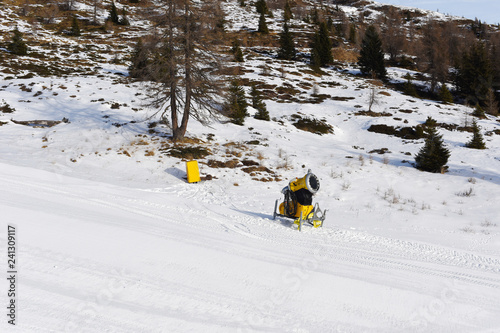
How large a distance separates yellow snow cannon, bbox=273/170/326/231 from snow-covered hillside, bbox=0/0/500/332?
43 cm

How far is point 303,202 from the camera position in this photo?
7531 millimetres

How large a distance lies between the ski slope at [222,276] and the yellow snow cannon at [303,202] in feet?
1.26

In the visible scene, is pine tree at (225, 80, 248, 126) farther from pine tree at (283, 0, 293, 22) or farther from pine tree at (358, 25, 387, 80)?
pine tree at (283, 0, 293, 22)

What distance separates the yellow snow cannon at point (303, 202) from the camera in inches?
293

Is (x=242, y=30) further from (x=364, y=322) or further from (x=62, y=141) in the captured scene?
(x=364, y=322)

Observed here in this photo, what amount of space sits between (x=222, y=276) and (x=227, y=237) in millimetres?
2039

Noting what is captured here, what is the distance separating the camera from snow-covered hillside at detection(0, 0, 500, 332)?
3279mm

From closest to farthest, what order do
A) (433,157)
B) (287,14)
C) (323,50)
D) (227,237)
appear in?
(227,237) < (433,157) < (323,50) < (287,14)

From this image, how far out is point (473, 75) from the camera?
154 feet

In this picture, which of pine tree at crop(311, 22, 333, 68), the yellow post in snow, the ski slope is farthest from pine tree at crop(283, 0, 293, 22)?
the ski slope

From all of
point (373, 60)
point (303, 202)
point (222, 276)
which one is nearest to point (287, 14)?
point (373, 60)

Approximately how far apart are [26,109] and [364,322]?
2574 cm

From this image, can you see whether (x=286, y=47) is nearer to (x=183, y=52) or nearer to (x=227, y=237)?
(x=183, y=52)

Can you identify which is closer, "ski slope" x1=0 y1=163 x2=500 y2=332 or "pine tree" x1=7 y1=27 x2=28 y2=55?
"ski slope" x1=0 y1=163 x2=500 y2=332
